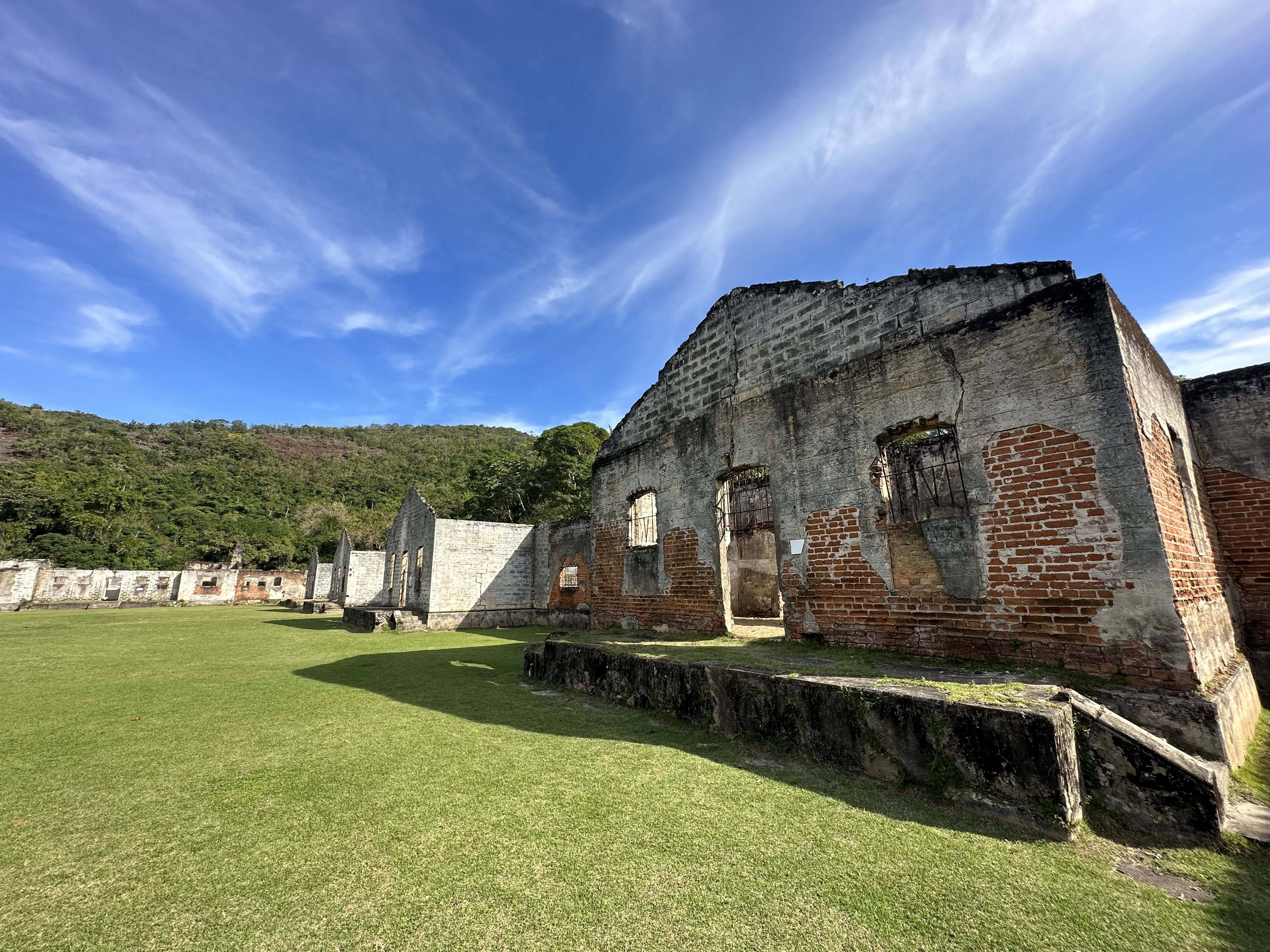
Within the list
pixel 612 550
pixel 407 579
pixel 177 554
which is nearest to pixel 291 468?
pixel 177 554

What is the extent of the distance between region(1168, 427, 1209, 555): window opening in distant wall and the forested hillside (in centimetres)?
1814

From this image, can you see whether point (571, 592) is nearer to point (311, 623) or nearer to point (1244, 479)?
point (311, 623)

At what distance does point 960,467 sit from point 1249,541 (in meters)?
4.02

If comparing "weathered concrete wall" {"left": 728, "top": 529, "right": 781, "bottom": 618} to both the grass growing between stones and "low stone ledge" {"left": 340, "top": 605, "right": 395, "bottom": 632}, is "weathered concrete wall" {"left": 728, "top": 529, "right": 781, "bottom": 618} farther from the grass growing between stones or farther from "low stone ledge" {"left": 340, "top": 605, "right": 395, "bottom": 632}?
"low stone ledge" {"left": 340, "top": 605, "right": 395, "bottom": 632}

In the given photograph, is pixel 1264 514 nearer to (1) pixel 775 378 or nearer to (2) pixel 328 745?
(1) pixel 775 378

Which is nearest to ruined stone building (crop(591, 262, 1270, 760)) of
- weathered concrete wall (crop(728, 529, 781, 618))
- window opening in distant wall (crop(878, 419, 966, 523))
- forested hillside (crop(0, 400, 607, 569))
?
window opening in distant wall (crop(878, 419, 966, 523))

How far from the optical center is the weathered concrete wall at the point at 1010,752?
2.73m

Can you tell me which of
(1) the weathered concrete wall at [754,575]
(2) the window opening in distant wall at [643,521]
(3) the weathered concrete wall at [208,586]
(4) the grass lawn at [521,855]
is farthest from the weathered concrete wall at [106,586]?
(4) the grass lawn at [521,855]

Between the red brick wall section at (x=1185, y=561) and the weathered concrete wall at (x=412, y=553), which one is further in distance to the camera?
the weathered concrete wall at (x=412, y=553)

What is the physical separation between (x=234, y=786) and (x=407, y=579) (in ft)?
52.8

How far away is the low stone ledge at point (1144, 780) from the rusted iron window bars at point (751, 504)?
467 inches

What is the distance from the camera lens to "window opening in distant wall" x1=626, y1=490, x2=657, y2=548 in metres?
9.22

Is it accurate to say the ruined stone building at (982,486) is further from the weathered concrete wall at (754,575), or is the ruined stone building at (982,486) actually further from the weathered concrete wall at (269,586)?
the weathered concrete wall at (269,586)

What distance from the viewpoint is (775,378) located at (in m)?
7.26
